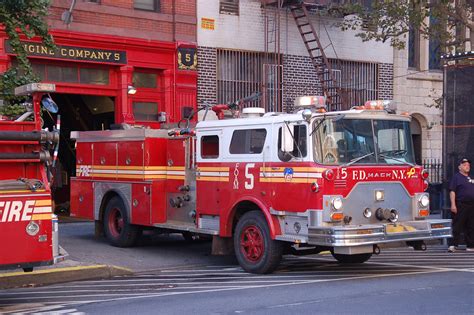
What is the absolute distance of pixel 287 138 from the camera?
11.2 metres

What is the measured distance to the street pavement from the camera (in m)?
8.96

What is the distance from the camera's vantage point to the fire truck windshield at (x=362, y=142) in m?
11.0

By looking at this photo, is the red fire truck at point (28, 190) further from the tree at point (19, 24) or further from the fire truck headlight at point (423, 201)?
the fire truck headlight at point (423, 201)

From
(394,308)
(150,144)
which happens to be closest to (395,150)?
(394,308)

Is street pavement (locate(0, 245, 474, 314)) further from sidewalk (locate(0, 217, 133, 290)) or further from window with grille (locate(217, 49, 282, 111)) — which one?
window with grille (locate(217, 49, 282, 111))

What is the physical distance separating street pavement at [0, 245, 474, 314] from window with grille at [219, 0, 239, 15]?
9714 millimetres

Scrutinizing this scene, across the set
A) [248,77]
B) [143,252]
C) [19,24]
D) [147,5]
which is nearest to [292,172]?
[143,252]

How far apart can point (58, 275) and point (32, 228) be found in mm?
2624

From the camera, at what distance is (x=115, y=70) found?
19.9 metres

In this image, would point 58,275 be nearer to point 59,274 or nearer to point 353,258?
point 59,274

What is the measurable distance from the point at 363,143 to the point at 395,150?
27.6 inches

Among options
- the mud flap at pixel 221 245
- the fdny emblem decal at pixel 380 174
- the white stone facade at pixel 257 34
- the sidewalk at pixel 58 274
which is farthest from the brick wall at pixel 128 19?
the fdny emblem decal at pixel 380 174

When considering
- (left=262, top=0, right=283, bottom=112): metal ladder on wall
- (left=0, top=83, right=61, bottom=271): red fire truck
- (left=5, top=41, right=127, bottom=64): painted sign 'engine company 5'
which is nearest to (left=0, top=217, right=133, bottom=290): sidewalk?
(left=0, top=83, right=61, bottom=271): red fire truck

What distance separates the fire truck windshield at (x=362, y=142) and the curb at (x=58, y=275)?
3.74 metres
